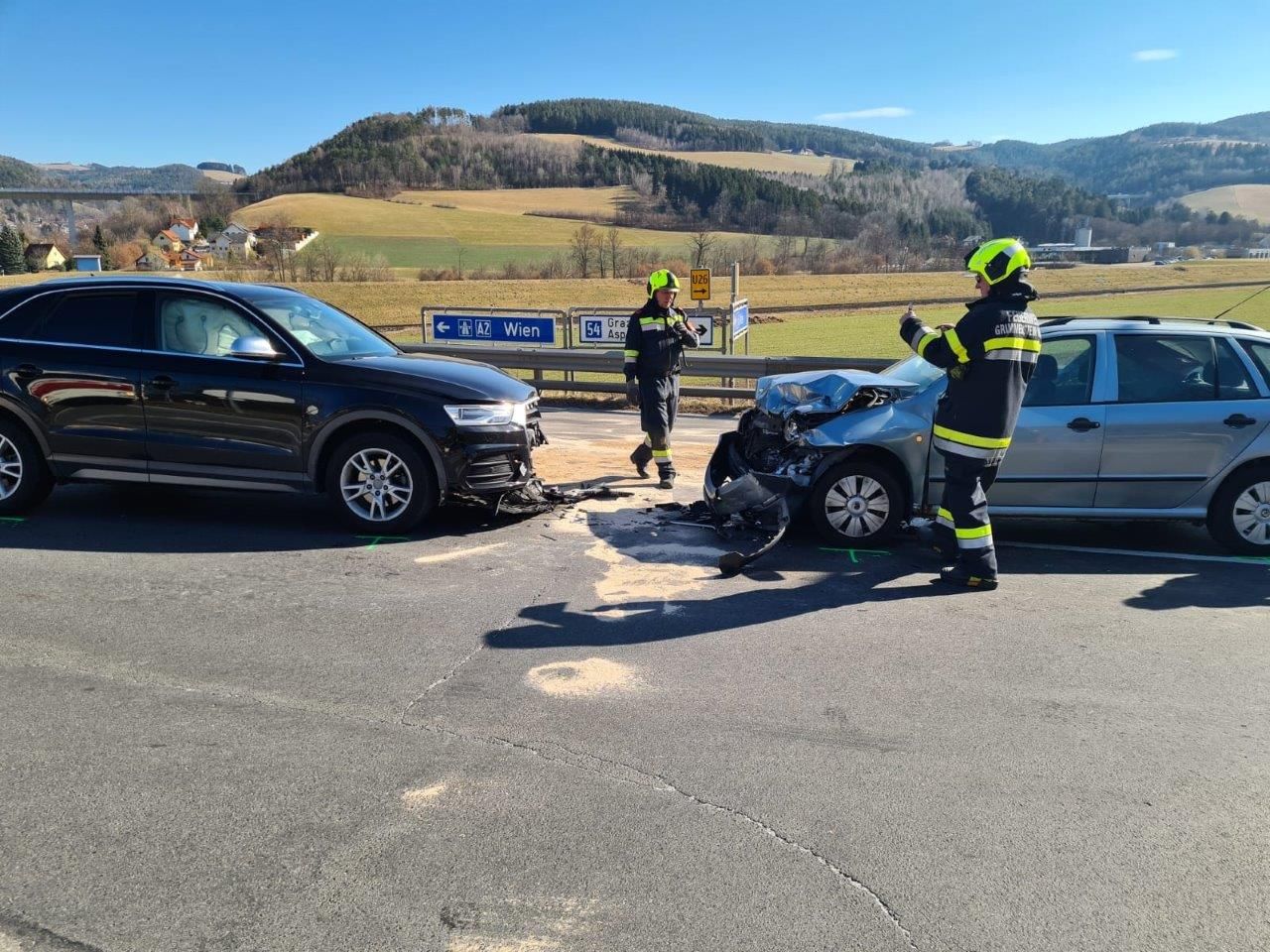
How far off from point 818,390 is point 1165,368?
2.54 meters

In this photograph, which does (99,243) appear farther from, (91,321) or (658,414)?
(658,414)

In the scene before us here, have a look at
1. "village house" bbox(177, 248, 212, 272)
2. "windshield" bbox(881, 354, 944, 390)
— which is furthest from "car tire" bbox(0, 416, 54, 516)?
"village house" bbox(177, 248, 212, 272)

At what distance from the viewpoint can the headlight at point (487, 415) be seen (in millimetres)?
6621

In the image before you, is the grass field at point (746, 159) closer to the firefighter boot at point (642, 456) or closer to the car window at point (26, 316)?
the firefighter boot at point (642, 456)

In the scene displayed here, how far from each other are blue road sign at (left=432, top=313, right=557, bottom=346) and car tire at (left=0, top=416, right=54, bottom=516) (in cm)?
1207

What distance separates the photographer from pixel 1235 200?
84.1m

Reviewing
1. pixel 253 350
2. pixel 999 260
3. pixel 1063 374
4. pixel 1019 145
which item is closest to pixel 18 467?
pixel 253 350

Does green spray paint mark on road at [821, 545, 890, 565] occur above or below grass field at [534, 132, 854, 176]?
below

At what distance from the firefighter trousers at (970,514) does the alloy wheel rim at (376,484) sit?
12.6 ft

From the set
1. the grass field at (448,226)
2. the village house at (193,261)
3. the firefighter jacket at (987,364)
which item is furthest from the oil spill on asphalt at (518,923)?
the grass field at (448,226)

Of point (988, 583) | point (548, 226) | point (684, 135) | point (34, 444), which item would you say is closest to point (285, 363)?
point (34, 444)

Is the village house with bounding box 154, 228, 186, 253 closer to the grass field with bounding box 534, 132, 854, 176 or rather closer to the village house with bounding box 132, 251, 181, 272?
the village house with bounding box 132, 251, 181, 272

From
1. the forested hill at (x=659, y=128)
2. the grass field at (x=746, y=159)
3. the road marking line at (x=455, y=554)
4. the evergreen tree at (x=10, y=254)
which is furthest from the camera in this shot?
the forested hill at (x=659, y=128)

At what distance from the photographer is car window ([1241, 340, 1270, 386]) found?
6.61 m
